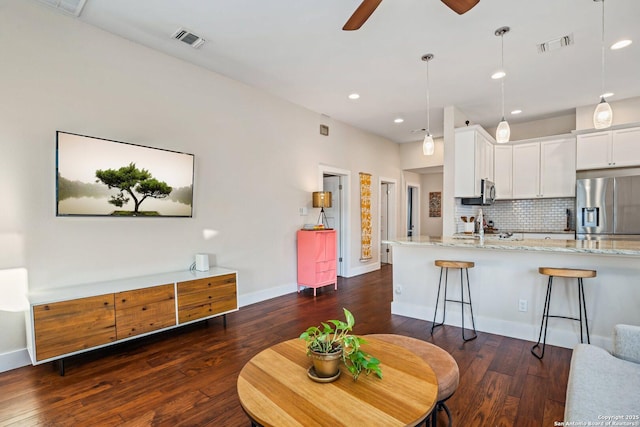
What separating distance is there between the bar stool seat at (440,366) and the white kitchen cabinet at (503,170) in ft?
15.9

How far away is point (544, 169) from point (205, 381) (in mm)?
6179

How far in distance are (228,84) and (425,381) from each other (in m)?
4.03

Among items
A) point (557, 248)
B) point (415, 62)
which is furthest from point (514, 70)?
point (557, 248)

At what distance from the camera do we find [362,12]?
2100 millimetres

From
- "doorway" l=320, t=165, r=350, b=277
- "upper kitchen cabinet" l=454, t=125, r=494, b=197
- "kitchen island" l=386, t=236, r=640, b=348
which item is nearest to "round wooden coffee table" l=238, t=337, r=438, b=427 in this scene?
"kitchen island" l=386, t=236, r=640, b=348

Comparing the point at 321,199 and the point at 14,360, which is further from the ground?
the point at 321,199

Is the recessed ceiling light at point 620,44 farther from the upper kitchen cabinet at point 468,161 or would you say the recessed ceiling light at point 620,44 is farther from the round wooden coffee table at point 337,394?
the round wooden coffee table at point 337,394

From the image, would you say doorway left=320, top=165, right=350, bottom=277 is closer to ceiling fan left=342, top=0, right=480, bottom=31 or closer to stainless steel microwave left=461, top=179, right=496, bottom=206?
stainless steel microwave left=461, top=179, right=496, bottom=206

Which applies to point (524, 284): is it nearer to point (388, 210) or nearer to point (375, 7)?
point (375, 7)

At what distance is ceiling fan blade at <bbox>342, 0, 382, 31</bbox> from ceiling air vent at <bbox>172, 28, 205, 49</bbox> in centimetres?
171

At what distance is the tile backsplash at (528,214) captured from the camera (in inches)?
221

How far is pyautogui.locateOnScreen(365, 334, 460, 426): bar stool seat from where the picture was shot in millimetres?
1612

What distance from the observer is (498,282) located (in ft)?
10.8

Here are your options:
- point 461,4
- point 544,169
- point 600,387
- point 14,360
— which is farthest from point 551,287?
point 14,360
